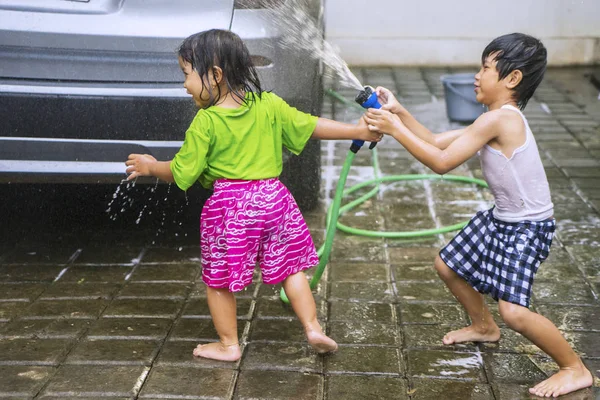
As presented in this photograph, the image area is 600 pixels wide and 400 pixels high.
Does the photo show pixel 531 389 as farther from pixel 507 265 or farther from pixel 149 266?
pixel 149 266

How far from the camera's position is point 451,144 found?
337 centimetres

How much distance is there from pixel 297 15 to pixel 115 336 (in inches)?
74.9

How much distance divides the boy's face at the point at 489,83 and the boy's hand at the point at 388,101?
306 millimetres

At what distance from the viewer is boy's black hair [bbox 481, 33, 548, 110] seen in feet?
10.9

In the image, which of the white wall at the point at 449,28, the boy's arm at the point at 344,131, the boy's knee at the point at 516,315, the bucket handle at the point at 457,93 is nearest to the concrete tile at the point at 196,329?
the boy's arm at the point at 344,131

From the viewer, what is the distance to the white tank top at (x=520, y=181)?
11.1 feet

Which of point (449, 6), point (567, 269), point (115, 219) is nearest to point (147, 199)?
point (115, 219)

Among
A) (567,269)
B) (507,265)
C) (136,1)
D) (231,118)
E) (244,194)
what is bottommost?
(567,269)

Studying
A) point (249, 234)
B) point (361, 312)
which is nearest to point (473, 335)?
point (361, 312)

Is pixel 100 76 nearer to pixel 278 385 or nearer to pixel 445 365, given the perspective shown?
pixel 278 385

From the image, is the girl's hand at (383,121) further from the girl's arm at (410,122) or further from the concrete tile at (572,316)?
the concrete tile at (572,316)

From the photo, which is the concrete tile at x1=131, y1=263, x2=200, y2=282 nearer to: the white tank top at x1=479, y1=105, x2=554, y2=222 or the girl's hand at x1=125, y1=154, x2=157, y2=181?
the girl's hand at x1=125, y1=154, x2=157, y2=181

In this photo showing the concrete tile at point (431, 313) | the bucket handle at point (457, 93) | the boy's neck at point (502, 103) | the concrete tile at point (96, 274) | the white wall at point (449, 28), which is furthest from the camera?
the white wall at point (449, 28)

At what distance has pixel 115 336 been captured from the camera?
3.85m
